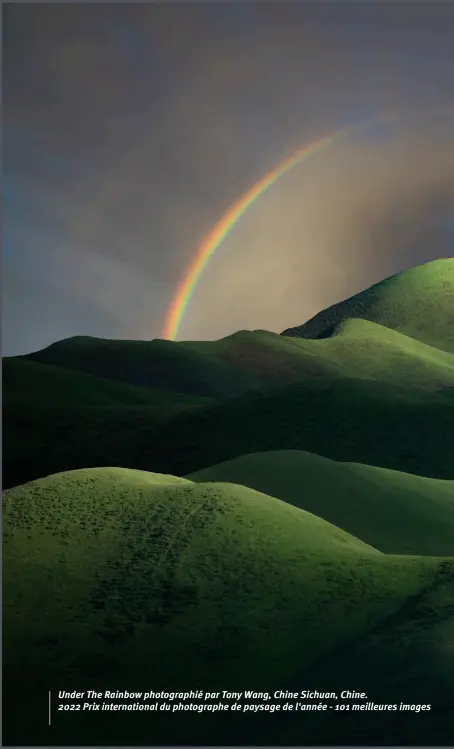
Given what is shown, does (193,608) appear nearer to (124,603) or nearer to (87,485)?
(124,603)

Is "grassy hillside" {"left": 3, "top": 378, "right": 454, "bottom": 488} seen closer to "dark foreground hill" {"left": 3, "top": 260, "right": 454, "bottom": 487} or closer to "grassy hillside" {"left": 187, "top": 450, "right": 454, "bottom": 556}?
"dark foreground hill" {"left": 3, "top": 260, "right": 454, "bottom": 487}

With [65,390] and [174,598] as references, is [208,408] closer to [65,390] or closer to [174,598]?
[65,390]

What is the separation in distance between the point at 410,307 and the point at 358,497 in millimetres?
131817

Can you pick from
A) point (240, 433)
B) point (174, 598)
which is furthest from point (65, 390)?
point (174, 598)

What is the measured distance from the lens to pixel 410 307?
161 m

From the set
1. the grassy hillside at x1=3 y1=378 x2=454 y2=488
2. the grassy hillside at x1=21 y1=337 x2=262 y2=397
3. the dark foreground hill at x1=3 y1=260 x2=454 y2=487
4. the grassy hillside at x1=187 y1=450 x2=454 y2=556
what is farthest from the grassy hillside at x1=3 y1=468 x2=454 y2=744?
the grassy hillside at x1=21 y1=337 x2=262 y2=397

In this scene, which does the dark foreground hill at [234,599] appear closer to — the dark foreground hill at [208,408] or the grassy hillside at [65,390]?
the dark foreground hill at [208,408]

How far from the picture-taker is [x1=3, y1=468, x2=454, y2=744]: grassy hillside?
1928cm

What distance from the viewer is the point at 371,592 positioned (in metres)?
21.7

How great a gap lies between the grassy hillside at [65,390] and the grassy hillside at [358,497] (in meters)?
40.5

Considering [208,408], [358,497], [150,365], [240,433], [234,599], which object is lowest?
[234,599]

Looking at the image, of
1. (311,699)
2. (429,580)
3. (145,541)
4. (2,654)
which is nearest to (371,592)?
(429,580)

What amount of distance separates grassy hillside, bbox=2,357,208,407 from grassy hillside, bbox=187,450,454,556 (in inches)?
1593

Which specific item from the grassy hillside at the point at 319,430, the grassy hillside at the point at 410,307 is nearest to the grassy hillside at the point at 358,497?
the grassy hillside at the point at 319,430
